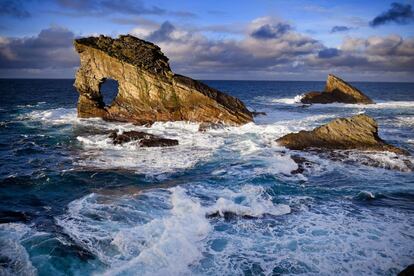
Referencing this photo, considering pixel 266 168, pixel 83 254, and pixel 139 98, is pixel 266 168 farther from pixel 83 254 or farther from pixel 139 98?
pixel 139 98

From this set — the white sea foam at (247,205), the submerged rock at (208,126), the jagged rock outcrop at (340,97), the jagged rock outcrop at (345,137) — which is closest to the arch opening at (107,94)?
the submerged rock at (208,126)

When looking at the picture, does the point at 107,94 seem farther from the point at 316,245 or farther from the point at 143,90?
the point at 316,245

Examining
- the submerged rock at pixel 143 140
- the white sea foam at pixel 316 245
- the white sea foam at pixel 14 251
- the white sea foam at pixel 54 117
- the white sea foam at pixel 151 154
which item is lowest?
the white sea foam at pixel 316 245

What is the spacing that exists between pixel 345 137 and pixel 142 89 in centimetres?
1880

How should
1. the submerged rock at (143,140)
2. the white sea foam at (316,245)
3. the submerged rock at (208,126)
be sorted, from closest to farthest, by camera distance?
the white sea foam at (316,245) → the submerged rock at (143,140) → the submerged rock at (208,126)

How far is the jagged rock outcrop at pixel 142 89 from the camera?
3241cm

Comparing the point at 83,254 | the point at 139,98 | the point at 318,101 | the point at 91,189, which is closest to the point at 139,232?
the point at 83,254

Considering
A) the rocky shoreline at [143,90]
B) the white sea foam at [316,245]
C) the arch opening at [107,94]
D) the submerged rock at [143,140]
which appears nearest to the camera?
the white sea foam at [316,245]

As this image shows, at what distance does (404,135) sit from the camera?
98.1 ft

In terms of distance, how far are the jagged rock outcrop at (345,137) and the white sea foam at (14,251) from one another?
656 inches

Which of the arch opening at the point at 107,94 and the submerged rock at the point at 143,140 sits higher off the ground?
the arch opening at the point at 107,94

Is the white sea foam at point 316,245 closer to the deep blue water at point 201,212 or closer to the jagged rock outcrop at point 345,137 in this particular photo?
the deep blue water at point 201,212

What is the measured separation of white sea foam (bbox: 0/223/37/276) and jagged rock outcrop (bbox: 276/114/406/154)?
16.6 metres

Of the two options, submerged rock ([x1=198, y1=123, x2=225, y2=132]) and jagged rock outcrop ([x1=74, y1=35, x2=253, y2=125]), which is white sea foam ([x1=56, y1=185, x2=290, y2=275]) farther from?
jagged rock outcrop ([x1=74, y1=35, x2=253, y2=125])
